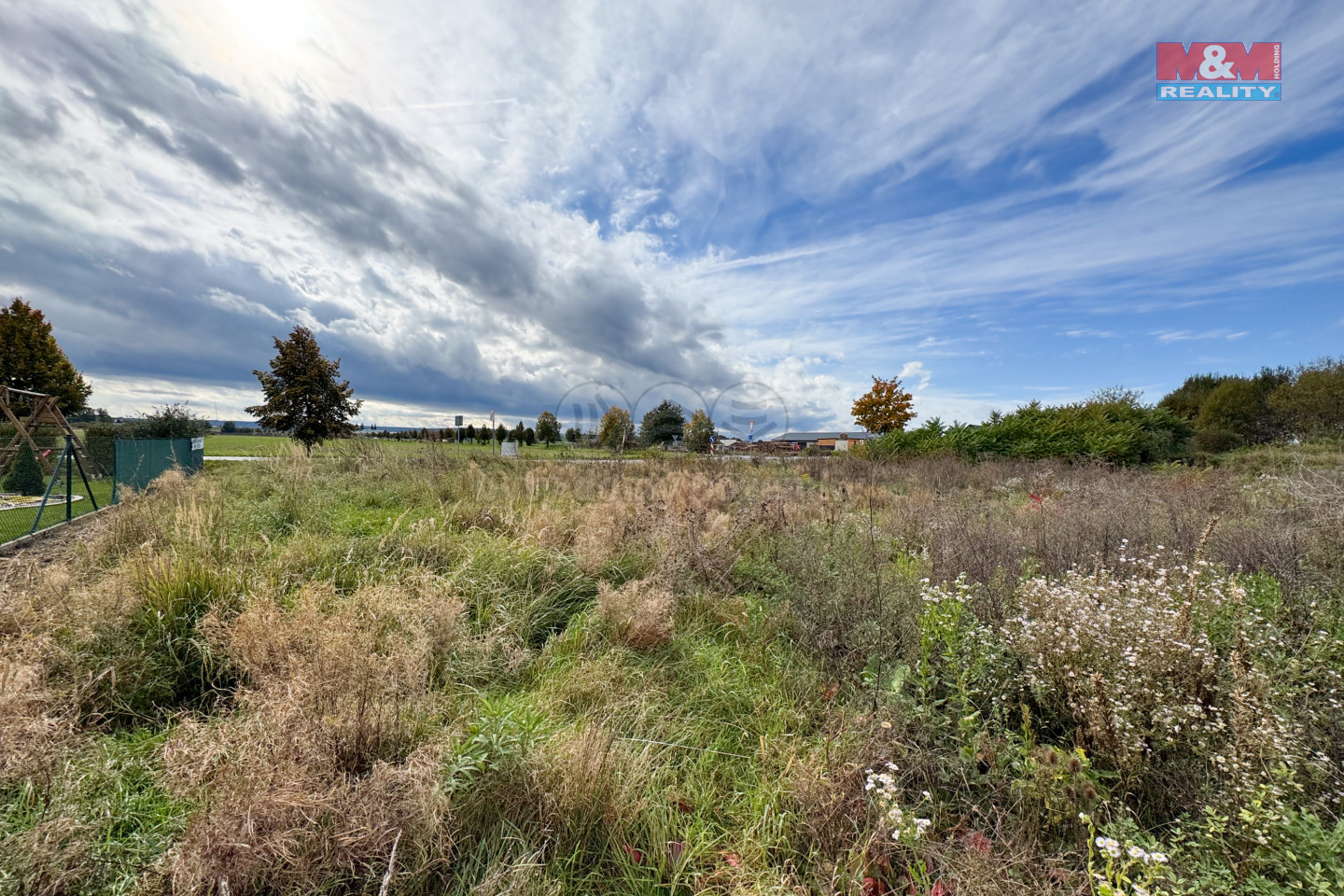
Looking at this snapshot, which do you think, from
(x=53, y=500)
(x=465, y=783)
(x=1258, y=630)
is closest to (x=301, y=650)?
(x=465, y=783)

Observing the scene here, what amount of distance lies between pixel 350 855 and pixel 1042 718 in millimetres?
3130

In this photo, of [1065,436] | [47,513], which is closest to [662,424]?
[1065,436]

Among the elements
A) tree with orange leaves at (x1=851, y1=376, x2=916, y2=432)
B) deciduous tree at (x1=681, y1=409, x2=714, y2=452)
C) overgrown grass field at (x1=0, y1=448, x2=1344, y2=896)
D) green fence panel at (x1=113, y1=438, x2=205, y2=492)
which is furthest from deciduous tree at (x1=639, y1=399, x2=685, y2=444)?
overgrown grass field at (x1=0, y1=448, x2=1344, y2=896)

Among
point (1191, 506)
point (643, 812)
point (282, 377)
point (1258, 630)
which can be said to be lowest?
point (643, 812)

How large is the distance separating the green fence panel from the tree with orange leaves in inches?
1059

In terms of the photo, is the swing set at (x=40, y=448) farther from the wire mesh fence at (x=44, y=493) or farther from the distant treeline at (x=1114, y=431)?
the distant treeline at (x=1114, y=431)

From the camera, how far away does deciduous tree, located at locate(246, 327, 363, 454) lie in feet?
69.3

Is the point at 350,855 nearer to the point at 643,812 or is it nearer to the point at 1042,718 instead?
the point at 643,812

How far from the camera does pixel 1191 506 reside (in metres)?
5.95

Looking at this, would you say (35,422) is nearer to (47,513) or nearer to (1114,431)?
(47,513)

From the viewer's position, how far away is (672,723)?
261 cm

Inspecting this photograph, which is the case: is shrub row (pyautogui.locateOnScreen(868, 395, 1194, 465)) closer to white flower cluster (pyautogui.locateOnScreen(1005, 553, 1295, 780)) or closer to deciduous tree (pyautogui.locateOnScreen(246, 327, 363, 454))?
white flower cluster (pyautogui.locateOnScreen(1005, 553, 1295, 780))

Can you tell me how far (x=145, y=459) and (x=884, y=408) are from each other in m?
28.3

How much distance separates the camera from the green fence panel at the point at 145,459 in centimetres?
1023
